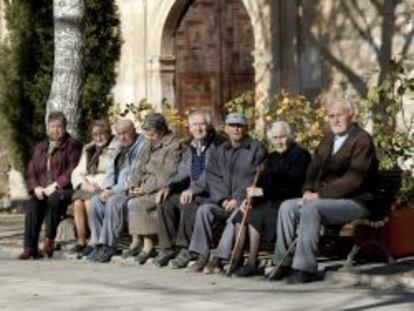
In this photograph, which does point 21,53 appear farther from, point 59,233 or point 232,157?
point 232,157

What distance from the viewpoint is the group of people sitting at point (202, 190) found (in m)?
10.0

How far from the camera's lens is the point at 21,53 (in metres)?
19.1

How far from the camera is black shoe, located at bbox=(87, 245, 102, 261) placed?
39.3ft

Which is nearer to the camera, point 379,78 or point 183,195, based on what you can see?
point 183,195

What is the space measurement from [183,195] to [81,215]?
1581 millimetres

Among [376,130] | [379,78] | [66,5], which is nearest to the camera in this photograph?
[376,130]

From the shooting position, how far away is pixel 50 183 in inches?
494

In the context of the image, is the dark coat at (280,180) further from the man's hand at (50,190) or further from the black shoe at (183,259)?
the man's hand at (50,190)

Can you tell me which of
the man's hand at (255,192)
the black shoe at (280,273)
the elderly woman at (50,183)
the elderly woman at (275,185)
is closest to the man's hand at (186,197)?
the elderly woman at (275,185)

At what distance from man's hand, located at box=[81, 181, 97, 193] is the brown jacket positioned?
2.88m

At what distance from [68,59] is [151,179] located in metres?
2.39

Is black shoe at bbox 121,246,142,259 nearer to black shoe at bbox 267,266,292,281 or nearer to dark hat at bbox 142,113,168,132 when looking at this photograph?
dark hat at bbox 142,113,168,132

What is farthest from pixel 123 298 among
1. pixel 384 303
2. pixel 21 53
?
pixel 21 53

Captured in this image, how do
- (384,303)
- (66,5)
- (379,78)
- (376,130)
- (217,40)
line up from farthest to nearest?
(217,40) → (379,78) → (66,5) → (376,130) → (384,303)
